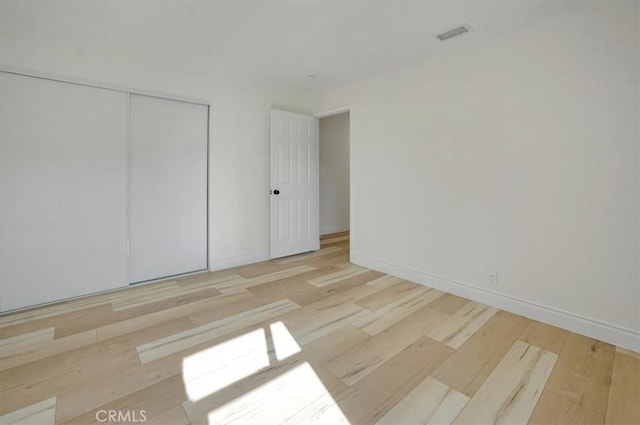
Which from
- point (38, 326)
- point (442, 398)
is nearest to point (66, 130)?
point (38, 326)

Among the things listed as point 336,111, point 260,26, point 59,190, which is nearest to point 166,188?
point 59,190

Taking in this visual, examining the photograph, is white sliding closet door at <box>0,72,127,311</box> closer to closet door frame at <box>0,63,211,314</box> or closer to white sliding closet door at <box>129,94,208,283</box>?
closet door frame at <box>0,63,211,314</box>

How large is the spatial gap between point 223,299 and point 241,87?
2.71m

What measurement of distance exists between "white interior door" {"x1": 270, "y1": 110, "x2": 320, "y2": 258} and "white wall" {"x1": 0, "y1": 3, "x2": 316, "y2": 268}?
13 cm

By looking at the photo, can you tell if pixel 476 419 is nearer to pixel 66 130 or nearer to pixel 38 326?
pixel 38 326

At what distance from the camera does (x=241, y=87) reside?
387 centimetres

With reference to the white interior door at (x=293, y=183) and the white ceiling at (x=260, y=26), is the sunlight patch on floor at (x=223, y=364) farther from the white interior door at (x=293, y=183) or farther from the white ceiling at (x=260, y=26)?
the white ceiling at (x=260, y=26)

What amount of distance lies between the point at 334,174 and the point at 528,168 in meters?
4.19

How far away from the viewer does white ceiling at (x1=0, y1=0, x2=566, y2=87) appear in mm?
2330

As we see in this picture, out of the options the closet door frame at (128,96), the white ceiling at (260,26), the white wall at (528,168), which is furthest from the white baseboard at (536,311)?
the closet door frame at (128,96)

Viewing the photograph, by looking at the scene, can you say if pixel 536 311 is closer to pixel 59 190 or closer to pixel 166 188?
pixel 166 188

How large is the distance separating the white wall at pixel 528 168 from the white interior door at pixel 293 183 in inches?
53.1

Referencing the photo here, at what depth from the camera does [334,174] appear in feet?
21.0

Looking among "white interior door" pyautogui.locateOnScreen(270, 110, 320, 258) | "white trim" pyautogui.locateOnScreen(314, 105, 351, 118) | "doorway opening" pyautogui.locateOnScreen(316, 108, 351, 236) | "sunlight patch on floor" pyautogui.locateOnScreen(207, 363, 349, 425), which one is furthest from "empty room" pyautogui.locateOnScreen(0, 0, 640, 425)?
"doorway opening" pyautogui.locateOnScreen(316, 108, 351, 236)
